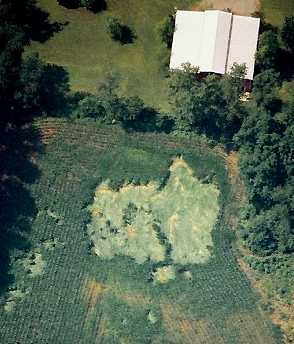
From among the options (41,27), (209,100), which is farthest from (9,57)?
(209,100)

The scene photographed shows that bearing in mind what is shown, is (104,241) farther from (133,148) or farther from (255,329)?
(255,329)

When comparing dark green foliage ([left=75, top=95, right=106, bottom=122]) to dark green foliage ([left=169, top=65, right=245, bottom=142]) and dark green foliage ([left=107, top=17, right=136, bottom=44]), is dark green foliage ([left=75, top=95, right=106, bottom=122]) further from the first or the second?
dark green foliage ([left=169, top=65, right=245, bottom=142])

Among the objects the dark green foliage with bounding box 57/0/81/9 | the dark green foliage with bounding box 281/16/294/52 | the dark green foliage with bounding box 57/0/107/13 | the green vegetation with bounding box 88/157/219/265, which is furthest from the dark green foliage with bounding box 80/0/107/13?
the dark green foliage with bounding box 281/16/294/52

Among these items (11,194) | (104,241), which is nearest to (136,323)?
(104,241)

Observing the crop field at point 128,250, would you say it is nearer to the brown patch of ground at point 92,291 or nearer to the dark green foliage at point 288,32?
the brown patch of ground at point 92,291

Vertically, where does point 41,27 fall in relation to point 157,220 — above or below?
above

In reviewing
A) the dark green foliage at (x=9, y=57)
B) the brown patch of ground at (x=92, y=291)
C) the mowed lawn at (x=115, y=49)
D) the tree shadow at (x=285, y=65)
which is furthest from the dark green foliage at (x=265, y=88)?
the brown patch of ground at (x=92, y=291)

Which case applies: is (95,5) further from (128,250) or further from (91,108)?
(128,250)
